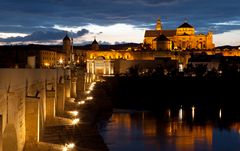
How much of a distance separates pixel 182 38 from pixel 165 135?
112 m

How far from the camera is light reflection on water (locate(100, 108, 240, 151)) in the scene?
22.8 m

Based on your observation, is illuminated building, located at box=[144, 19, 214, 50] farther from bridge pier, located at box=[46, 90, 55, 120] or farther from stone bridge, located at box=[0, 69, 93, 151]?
stone bridge, located at box=[0, 69, 93, 151]

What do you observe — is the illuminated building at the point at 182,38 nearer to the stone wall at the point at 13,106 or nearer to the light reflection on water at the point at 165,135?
the light reflection on water at the point at 165,135

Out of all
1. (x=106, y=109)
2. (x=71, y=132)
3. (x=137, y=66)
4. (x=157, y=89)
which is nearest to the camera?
(x=71, y=132)

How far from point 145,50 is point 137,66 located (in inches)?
897

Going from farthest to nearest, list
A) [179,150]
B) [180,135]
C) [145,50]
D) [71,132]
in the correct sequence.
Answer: [145,50] → [180,135] → [179,150] → [71,132]

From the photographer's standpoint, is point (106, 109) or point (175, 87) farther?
point (175, 87)

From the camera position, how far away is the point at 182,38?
449 ft

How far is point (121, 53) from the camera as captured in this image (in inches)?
5271

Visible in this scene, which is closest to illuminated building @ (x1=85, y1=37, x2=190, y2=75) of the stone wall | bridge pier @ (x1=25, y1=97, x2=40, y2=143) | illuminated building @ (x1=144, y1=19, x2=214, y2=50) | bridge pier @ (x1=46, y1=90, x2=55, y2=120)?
illuminated building @ (x1=144, y1=19, x2=214, y2=50)

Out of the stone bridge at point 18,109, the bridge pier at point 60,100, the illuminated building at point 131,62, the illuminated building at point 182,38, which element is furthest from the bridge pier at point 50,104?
the illuminated building at point 182,38

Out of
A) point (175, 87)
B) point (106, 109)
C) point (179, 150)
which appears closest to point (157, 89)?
point (175, 87)

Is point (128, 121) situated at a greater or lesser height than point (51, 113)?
lesser

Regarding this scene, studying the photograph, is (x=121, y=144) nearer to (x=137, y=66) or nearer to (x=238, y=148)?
(x=238, y=148)
